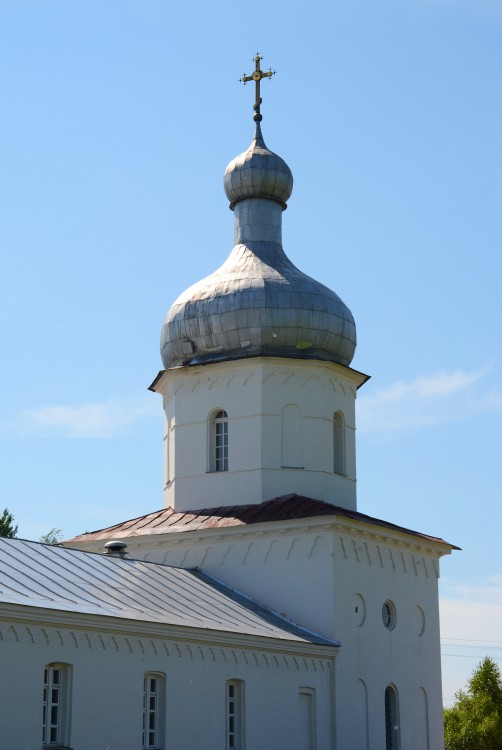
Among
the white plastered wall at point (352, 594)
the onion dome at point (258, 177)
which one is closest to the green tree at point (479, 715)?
the white plastered wall at point (352, 594)

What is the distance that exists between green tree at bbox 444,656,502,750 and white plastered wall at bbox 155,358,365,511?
14042mm

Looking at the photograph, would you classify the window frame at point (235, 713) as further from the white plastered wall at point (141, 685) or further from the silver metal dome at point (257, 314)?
the silver metal dome at point (257, 314)

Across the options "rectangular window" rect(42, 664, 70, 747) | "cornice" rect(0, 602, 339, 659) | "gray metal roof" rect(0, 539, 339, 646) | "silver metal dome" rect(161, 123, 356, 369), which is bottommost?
"rectangular window" rect(42, 664, 70, 747)

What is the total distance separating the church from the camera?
1866 centimetres

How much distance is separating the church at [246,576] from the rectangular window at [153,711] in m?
0.03

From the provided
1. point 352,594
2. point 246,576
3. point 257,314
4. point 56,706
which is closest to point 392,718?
point 352,594

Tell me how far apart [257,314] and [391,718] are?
8613 mm

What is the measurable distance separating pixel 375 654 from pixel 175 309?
8525 mm

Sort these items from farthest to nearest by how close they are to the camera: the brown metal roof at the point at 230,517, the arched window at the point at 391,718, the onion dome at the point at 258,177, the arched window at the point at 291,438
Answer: the onion dome at the point at 258,177
the arched window at the point at 291,438
the arched window at the point at 391,718
the brown metal roof at the point at 230,517

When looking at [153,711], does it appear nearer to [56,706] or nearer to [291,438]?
[56,706]

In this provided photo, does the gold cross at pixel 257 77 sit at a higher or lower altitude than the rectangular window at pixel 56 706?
higher

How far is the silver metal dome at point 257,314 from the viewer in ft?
87.4

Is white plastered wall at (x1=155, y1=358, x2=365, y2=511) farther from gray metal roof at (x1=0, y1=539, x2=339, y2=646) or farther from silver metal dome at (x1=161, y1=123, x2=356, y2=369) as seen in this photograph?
gray metal roof at (x1=0, y1=539, x2=339, y2=646)

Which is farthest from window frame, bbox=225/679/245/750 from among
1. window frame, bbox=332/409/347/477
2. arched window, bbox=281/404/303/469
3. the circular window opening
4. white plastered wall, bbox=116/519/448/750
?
window frame, bbox=332/409/347/477
